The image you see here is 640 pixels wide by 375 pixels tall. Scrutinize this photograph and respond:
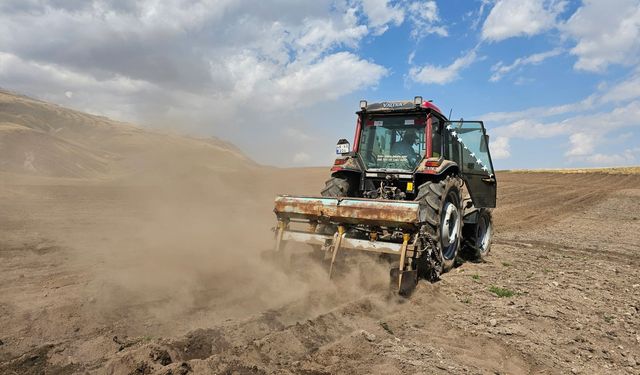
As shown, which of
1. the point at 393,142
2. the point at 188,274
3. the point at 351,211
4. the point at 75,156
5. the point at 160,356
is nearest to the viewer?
the point at 160,356

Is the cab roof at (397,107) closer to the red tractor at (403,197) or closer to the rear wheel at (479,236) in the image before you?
the red tractor at (403,197)

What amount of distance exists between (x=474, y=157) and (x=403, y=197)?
2.22m

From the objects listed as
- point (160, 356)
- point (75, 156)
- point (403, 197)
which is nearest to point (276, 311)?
point (160, 356)

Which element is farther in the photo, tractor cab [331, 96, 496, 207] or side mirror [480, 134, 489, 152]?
side mirror [480, 134, 489, 152]

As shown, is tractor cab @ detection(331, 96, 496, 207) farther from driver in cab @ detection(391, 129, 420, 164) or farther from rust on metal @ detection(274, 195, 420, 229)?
rust on metal @ detection(274, 195, 420, 229)

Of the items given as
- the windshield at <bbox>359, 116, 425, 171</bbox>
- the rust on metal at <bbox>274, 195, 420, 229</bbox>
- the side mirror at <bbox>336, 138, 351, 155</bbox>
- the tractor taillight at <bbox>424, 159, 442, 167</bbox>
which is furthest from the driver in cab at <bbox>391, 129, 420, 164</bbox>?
the rust on metal at <bbox>274, 195, 420, 229</bbox>

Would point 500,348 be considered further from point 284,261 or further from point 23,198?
point 23,198

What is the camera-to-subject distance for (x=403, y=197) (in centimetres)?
667

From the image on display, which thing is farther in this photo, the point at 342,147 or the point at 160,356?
the point at 342,147

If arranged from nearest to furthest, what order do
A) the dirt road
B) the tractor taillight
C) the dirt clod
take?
the dirt clod, the dirt road, the tractor taillight

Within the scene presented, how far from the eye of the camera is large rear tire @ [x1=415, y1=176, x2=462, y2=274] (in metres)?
5.91

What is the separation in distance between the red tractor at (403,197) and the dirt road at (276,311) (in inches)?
16.5

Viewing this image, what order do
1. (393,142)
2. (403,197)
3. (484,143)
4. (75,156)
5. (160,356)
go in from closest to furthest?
(160,356), (403,197), (393,142), (484,143), (75,156)

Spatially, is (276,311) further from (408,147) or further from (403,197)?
(408,147)
